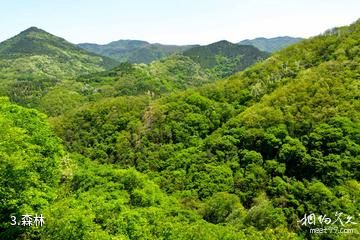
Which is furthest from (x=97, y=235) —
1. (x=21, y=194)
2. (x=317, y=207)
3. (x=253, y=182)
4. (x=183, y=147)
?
(x=183, y=147)

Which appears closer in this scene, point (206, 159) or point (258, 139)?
point (258, 139)

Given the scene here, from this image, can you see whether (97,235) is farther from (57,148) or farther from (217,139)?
(217,139)
